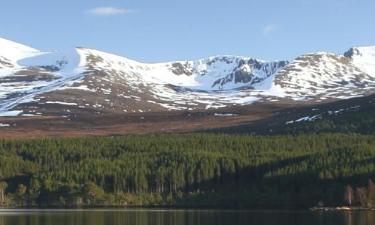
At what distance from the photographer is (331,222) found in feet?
287

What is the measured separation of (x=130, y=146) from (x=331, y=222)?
3978 inches

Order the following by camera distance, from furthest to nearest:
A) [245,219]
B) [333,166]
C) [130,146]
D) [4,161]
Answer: [130,146], [4,161], [333,166], [245,219]

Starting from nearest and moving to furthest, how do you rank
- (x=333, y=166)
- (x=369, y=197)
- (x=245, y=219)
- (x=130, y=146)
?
(x=245, y=219), (x=369, y=197), (x=333, y=166), (x=130, y=146)

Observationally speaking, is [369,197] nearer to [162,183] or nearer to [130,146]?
[162,183]

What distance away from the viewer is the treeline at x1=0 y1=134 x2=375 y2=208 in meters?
141

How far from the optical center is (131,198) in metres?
152

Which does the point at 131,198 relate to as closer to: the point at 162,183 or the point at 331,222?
the point at 162,183

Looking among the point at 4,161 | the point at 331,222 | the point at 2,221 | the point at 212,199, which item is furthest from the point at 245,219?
the point at 4,161

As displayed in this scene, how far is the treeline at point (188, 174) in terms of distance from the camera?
141m

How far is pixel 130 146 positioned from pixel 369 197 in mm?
69264

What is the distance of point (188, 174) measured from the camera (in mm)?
157250

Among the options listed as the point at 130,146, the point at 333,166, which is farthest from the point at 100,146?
the point at 333,166

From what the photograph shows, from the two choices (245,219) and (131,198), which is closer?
(245,219)

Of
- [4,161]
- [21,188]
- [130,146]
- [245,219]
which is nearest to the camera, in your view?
[245,219]
